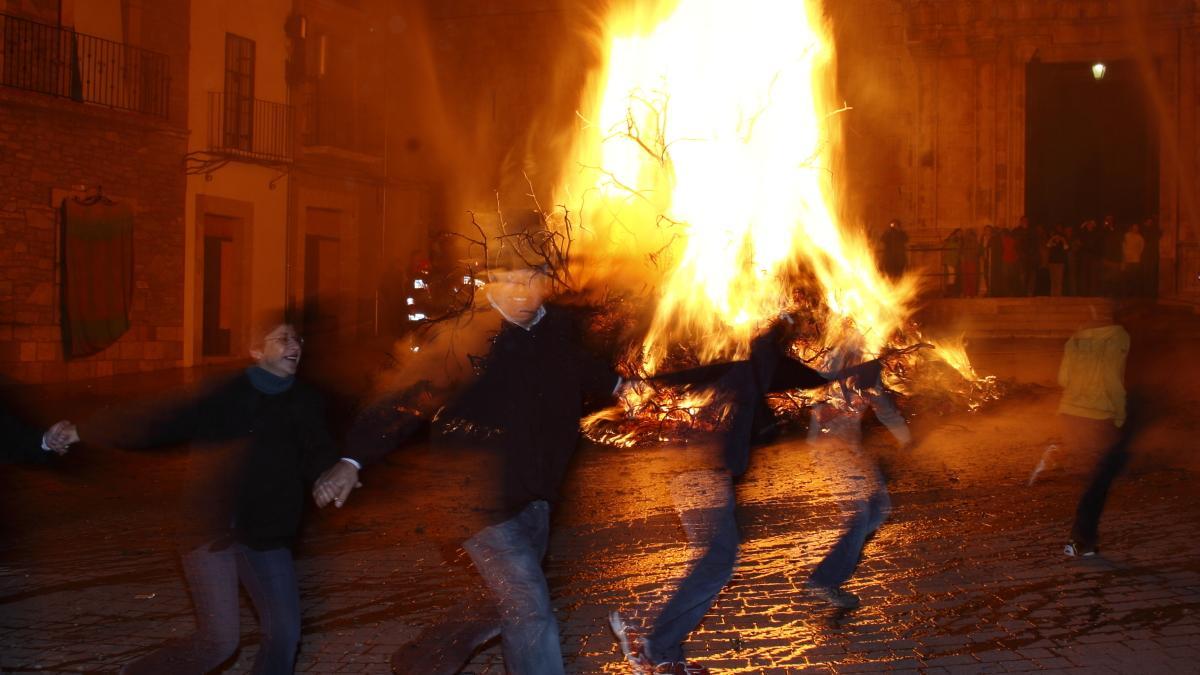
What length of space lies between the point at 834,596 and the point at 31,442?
358 cm

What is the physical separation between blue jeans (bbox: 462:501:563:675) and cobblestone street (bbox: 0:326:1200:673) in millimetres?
880

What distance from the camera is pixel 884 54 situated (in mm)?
22766

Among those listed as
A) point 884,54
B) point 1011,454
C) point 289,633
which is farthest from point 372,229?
point 289,633

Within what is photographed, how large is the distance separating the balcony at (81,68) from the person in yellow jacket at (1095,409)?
15.5 meters

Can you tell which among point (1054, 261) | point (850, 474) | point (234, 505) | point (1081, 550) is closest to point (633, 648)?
point (234, 505)

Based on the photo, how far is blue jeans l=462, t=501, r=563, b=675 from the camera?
3.64 m

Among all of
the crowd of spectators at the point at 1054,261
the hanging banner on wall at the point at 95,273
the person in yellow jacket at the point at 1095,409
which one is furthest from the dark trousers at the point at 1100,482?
the hanging banner on wall at the point at 95,273

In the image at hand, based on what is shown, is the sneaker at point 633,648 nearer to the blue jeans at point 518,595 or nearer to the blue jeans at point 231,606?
the blue jeans at point 518,595

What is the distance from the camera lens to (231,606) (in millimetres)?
3947

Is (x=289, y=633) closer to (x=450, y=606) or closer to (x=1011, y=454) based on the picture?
(x=450, y=606)

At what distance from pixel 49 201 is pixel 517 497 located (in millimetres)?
15838

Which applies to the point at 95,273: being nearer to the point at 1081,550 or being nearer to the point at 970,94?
the point at 1081,550

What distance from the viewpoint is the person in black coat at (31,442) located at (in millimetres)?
3979

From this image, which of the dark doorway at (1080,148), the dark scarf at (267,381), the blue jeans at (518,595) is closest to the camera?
the blue jeans at (518,595)
